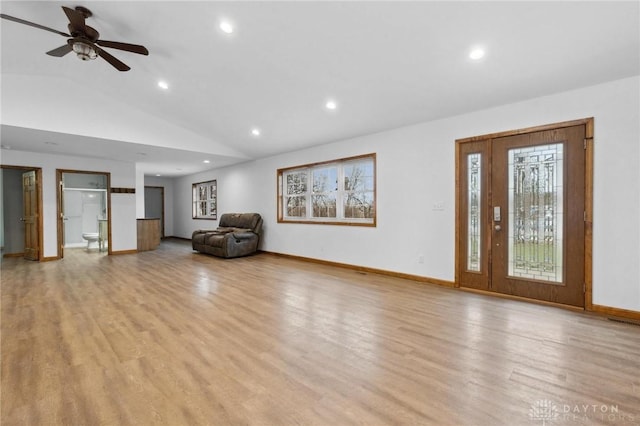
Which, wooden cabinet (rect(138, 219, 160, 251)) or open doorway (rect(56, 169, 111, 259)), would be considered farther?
open doorway (rect(56, 169, 111, 259))

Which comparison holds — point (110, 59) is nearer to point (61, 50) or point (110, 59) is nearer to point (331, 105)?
point (61, 50)

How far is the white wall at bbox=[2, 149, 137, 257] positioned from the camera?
20.9 ft

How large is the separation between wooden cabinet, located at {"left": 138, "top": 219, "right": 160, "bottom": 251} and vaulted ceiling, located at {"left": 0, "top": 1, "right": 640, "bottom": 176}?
2.79m

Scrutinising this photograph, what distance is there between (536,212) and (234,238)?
18.4ft

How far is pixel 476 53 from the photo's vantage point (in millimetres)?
2891

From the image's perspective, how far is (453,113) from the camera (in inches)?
163

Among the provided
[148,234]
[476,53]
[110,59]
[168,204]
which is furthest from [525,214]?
[168,204]

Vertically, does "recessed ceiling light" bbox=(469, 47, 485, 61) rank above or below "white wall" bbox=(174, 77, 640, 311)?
above

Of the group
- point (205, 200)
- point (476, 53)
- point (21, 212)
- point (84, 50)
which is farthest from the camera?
point (205, 200)

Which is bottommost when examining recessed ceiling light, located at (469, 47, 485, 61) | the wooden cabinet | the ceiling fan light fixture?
the wooden cabinet

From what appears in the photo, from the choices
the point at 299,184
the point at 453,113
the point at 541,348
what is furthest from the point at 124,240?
the point at 541,348

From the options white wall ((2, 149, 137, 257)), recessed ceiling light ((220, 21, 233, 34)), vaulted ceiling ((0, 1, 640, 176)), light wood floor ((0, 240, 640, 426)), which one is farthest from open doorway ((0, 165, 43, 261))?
recessed ceiling light ((220, 21, 233, 34))

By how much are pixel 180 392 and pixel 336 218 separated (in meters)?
4.50

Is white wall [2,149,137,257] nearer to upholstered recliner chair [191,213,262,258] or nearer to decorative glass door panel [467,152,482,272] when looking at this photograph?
upholstered recliner chair [191,213,262,258]
